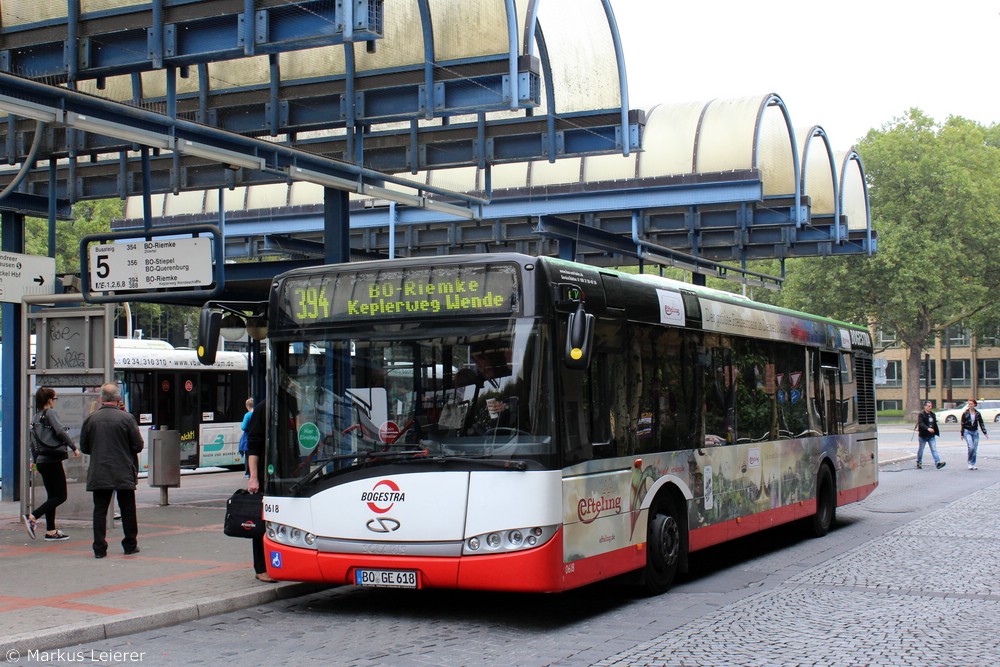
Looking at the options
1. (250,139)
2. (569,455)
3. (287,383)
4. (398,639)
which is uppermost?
(250,139)

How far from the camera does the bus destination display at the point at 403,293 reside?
27.8 ft

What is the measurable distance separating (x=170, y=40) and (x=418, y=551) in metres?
6.11

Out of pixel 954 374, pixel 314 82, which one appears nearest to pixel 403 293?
pixel 314 82

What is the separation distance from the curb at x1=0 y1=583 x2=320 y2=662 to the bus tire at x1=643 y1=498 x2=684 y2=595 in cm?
299

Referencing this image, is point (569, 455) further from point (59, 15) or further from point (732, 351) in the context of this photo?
point (59, 15)

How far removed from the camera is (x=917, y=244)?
179ft

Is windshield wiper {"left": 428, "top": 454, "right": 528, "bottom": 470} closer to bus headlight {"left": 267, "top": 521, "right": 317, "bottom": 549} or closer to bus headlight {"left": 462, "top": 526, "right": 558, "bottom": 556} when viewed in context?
bus headlight {"left": 462, "top": 526, "right": 558, "bottom": 556}

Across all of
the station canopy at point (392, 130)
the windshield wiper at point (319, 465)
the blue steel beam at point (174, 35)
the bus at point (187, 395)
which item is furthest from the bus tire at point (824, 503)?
the bus at point (187, 395)

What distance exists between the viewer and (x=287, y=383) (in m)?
9.02

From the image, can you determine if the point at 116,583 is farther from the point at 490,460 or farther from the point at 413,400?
the point at 490,460

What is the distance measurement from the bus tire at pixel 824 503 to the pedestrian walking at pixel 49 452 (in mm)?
9105

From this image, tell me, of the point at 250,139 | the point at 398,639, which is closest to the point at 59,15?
the point at 250,139

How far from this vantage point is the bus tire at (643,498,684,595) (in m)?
9.65

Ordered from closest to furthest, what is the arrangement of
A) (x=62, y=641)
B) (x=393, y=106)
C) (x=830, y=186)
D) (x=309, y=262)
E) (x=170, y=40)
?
(x=62, y=641) < (x=170, y=40) < (x=393, y=106) < (x=309, y=262) < (x=830, y=186)
